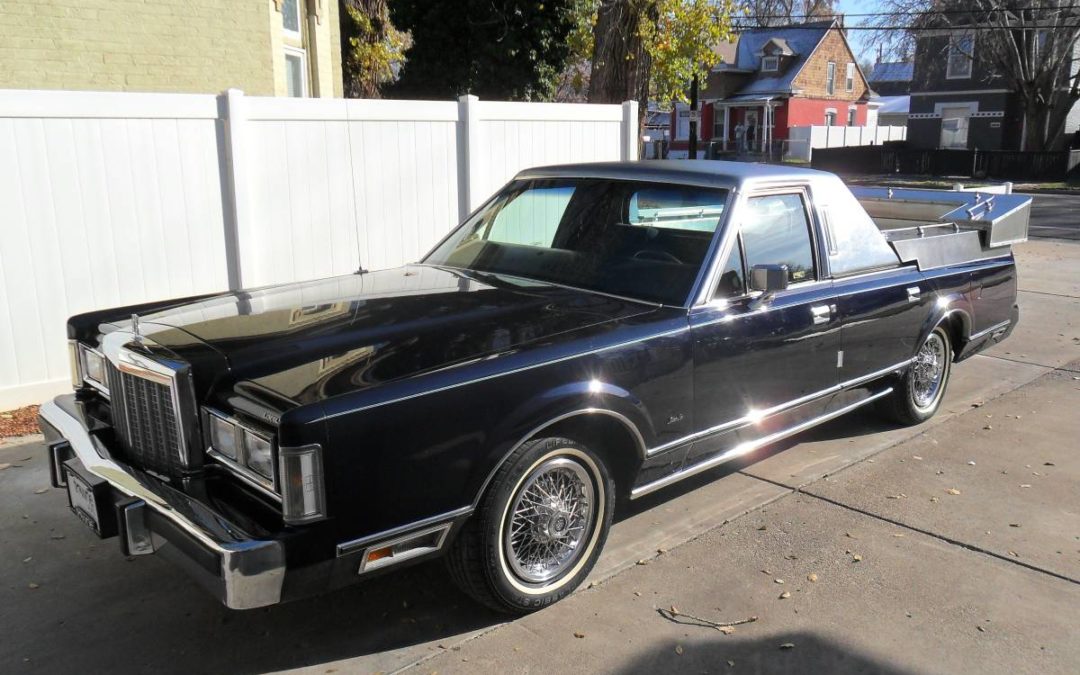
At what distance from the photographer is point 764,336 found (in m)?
4.46

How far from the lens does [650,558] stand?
420cm

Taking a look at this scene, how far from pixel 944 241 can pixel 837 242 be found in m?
1.34

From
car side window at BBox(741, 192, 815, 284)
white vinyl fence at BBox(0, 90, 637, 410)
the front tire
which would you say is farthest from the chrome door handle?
white vinyl fence at BBox(0, 90, 637, 410)

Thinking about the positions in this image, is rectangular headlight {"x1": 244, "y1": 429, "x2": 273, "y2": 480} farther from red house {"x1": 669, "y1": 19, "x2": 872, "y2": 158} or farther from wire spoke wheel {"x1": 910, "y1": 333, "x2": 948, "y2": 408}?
red house {"x1": 669, "y1": 19, "x2": 872, "y2": 158}

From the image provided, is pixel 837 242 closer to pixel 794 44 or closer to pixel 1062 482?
pixel 1062 482

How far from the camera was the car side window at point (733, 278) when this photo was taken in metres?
4.34

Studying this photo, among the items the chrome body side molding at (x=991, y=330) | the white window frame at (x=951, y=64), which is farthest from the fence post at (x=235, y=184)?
the white window frame at (x=951, y=64)

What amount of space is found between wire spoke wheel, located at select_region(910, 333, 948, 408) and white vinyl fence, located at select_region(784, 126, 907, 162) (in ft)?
134

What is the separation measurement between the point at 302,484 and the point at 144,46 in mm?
8297

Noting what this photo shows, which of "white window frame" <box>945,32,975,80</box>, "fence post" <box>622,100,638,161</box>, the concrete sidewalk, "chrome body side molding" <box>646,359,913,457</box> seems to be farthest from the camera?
"white window frame" <box>945,32,975,80</box>

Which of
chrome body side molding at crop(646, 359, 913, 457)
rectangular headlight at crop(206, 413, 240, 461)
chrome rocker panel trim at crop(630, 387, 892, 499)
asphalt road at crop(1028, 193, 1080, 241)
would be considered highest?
rectangular headlight at crop(206, 413, 240, 461)

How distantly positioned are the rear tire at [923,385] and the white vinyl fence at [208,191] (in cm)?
462

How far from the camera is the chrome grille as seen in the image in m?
3.35

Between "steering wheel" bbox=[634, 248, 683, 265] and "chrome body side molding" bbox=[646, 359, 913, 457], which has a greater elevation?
"steering wheel" bbox=[634, 248, 683, 265]
